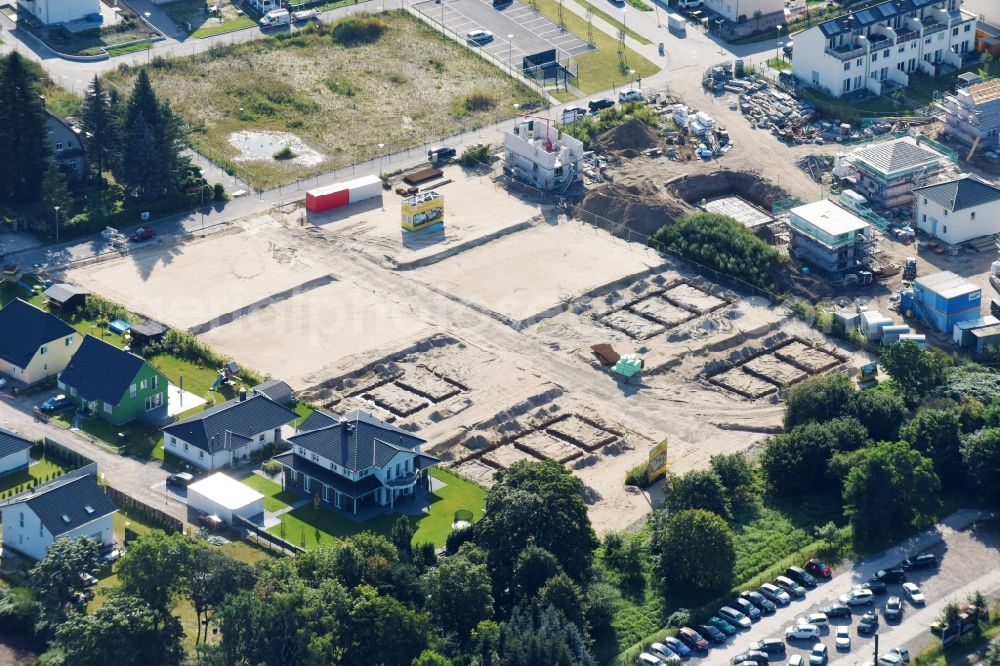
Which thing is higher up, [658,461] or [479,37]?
[658,461]

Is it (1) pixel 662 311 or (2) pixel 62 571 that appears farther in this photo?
(1) pixel 662 311

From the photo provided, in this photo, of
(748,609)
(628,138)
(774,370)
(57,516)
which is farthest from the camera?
(628,138)

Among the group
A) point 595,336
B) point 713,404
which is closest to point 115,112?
point 595,336

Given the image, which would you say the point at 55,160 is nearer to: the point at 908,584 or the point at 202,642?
the point at 202,642

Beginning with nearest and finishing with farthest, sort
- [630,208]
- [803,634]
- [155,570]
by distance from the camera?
[155,570]
[803,634]
[630,208]

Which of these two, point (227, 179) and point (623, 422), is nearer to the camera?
point (623, 422)

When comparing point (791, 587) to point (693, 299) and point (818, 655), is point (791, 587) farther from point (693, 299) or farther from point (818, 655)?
point (693, 299)

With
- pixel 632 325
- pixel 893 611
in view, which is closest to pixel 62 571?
pixel 893 611

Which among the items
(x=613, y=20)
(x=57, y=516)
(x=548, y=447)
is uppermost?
(x=57, y=516)
